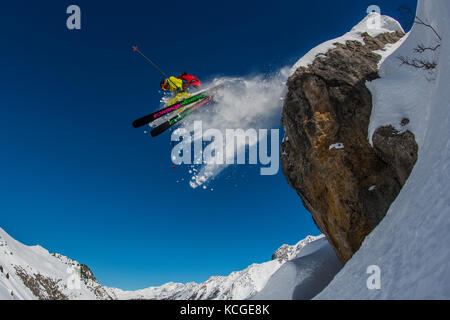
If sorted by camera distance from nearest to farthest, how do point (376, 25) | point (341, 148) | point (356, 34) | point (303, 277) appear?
point (341, 148) → point (356, 34) → point (303, 277) → point (376, 25)

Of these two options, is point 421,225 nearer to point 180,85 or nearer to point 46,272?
point 180,85

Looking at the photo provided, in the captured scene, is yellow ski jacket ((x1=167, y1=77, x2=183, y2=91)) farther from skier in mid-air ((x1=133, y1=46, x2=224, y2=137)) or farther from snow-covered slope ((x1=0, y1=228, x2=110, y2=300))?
snow-covered slope ((x1=0, y1=228, x2=110, y2=300))

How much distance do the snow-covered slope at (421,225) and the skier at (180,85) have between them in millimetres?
13597

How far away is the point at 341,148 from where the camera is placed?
1602 centimetres

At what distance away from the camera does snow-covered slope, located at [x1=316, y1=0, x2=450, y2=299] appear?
4176 mm

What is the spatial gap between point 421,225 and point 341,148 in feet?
37.3

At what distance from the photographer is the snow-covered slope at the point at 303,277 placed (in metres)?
20.0

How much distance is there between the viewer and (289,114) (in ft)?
61.6

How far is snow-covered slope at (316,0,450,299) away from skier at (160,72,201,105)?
44.6ft

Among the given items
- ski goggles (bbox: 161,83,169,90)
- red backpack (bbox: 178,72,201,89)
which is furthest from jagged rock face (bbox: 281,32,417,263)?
ski goggles (bbox: 161,83,169,90)

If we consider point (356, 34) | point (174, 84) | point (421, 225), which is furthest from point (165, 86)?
point (421, 225)
